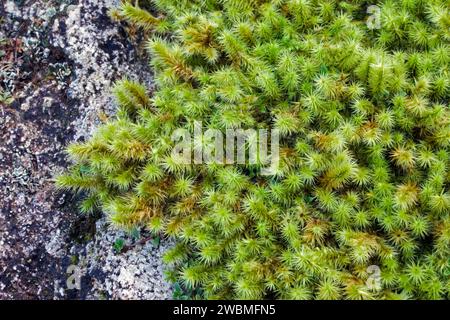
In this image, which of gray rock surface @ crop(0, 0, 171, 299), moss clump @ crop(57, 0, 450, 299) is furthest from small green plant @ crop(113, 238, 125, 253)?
moss clump @ crop(57, 0, 450, 299)

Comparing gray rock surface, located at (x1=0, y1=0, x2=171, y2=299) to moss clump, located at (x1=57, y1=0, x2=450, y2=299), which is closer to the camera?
moss clump, located at (x1=57, y1=0, x2=450, y2=299)

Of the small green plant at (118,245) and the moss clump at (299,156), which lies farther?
the small green plant at (118,245)

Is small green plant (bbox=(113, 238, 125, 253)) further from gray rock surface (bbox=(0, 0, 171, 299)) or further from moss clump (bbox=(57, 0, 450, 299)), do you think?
moss clump (bbox=(57, 0, 450, 299))

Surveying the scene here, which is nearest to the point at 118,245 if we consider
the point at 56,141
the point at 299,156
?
the point at 56,141

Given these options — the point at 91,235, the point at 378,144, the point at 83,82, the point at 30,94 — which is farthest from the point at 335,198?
the point at 30,94

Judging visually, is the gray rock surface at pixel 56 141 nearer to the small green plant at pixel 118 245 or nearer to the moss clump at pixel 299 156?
the small green plant at pixel 118 245

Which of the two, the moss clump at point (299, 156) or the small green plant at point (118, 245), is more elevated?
the moss clump at point (299, 156)

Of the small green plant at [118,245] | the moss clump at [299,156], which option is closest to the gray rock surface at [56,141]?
the small green plant at [118,245]
